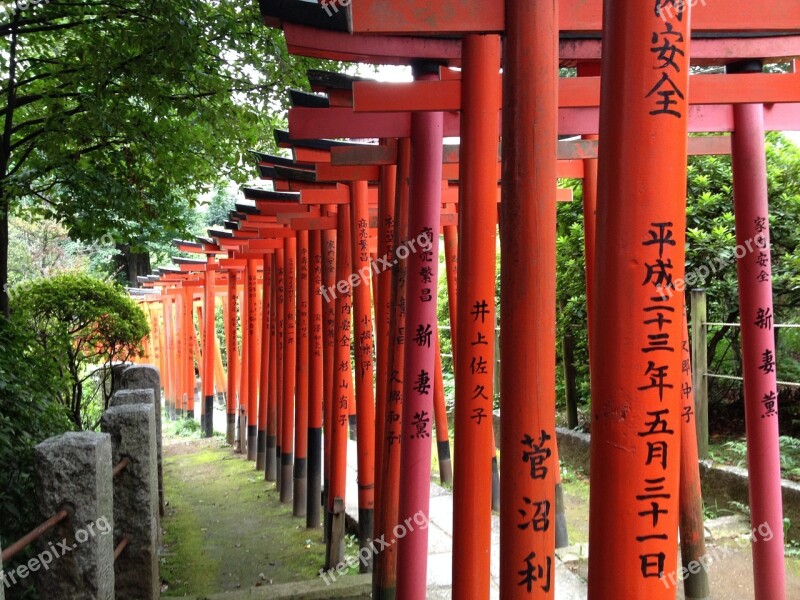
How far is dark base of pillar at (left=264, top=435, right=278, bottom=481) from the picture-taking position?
1094 cm

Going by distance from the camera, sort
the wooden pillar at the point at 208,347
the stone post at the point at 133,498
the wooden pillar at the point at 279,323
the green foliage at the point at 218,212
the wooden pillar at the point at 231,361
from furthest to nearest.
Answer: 1. the green foliage at the point at 218,212
2. the wooden pillar at the point at 208,347
3. the wooden pillar at the point at 231,361
4. the wooden pillar at the point at 279,323
5. the stone post at the point at 133,498

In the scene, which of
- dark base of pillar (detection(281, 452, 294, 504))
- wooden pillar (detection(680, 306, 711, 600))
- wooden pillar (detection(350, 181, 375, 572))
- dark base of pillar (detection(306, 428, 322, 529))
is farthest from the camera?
dark base of pillar (detection(281, 452, 294, 504))

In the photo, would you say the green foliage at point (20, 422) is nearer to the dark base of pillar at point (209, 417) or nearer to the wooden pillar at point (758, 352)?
the wooden pillar at point (758, 352)

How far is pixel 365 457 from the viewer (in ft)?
21.0

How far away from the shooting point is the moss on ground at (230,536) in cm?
692

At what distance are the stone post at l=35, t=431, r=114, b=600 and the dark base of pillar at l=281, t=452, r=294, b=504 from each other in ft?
20.4

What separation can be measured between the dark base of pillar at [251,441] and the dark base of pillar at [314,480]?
465 centimetres

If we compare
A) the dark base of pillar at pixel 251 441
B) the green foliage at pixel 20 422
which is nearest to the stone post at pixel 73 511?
the green foliage at pixel 20 422

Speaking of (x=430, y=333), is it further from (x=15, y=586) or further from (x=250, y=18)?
(x=250, y=18)

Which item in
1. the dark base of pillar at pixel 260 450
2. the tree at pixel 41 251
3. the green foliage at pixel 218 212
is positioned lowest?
the dark base of pillar at pixel 260 450

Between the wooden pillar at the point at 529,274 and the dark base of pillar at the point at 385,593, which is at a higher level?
the wooden pillar at the point at 529,274

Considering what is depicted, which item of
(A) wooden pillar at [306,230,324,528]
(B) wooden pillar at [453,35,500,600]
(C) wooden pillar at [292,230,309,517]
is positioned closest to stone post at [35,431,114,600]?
(B) wooden pillar at [453,35,500,600]

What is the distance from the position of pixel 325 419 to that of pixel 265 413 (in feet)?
12.3

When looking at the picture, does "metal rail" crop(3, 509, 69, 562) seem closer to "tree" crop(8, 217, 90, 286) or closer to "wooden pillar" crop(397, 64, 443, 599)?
"wooden pillar" crop(397, 64, 443, 599)
